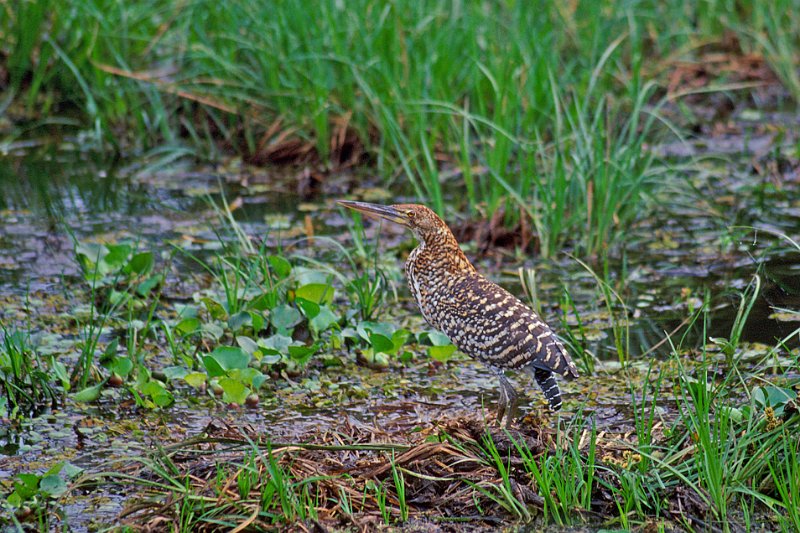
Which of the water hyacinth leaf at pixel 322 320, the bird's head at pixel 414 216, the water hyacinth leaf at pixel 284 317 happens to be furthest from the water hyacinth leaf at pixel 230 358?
the bird's head at pixel 414 216

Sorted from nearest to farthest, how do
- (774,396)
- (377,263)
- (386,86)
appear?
(774,396)
(377,263)
(386,86)

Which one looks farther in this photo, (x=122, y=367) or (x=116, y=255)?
(x=116, y=255)

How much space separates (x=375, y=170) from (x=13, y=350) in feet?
12.9

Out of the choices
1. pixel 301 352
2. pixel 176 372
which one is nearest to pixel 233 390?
pixel 176 372

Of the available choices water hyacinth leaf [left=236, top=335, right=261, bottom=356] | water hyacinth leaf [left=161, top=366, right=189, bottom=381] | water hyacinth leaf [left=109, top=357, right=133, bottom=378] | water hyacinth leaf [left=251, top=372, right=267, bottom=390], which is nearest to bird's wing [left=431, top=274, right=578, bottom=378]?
water hyacinth leaf [left=251, top=372, right=267, bottom=390]

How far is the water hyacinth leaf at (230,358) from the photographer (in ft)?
17.4

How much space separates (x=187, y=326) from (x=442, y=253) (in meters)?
1.43

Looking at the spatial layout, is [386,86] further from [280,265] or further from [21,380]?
[21,380]

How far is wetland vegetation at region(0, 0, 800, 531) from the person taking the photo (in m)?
4.30

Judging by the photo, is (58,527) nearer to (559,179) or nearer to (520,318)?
(520,318)

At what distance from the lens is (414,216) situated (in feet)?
17.4

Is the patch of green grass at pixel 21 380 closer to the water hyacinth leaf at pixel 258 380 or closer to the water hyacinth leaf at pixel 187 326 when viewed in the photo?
the water hyacinth leaf at pixel 187 326

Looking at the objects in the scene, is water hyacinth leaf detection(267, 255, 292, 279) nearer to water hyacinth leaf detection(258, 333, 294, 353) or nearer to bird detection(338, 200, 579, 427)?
water hyacinth leaf detection(258, 333, 294, 353)

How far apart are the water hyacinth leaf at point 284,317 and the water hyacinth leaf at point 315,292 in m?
0.14
